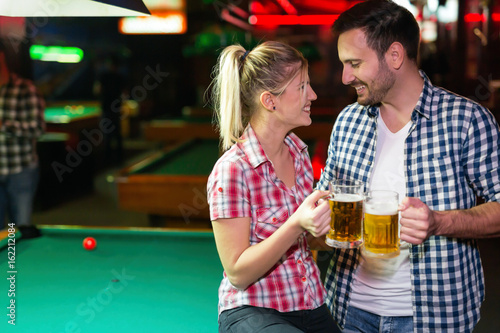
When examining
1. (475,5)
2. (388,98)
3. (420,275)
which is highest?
(475,5)

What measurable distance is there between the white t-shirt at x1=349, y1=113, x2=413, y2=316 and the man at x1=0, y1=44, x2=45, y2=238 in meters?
3.18

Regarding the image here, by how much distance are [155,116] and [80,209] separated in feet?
19.8

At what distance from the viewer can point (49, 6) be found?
193 cm

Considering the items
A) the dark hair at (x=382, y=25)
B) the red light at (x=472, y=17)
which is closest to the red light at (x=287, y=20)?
the red light at (x=472, y=17)

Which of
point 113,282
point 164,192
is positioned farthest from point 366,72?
point 164,192

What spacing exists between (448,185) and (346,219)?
0.42 metres

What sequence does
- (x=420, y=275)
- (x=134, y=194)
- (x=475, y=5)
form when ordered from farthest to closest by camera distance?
1. (x=475, y=5)
2. (x=134, y=194)
3. (x=420, y=275)

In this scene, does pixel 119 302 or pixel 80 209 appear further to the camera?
pixel 80 209

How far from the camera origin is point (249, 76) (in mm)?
1652

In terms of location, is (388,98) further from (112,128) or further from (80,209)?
(112,128)

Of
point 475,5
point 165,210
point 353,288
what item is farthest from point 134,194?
point 475,5

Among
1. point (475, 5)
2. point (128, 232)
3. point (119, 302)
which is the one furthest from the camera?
point (475, 5)

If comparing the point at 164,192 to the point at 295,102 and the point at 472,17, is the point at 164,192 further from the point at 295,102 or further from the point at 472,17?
the point at 472,17

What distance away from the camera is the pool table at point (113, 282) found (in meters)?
2.00
